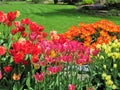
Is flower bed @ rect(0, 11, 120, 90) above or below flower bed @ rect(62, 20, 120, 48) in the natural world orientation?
above

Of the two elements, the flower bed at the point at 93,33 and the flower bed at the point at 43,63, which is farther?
the flower bed at the point at 93,33

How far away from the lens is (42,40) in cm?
616

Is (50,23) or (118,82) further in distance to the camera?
(50,23)

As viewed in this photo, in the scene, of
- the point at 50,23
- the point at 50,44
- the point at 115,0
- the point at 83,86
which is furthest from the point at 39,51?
the point at 115,0

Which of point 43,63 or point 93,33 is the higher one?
point 43,63

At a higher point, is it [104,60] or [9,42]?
[9,42]

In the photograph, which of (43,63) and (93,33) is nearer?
(43,63)

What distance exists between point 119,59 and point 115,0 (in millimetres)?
29373

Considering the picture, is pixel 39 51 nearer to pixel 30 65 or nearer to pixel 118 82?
pixel 30 65

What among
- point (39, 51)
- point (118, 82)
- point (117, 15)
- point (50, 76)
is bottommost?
point (117, 15)

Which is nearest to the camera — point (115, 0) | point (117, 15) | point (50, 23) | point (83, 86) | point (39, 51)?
point (39, 51)

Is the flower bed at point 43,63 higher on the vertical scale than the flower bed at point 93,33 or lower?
higher

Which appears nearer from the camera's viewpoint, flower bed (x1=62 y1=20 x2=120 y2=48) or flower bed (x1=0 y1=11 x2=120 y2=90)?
flower bed (x1=0 y1=11 x2=120 y2=90)

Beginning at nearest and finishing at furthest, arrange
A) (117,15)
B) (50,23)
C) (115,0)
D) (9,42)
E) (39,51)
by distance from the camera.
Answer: (39,51)
(9,42)
(50,23)
(117,15)
(115,0)
